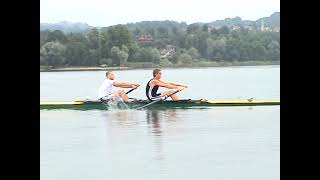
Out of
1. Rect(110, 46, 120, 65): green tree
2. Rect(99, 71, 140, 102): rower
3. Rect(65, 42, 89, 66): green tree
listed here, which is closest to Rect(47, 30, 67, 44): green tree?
Rect(65, 42, 89, 66): green tree

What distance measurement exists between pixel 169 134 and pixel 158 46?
1306 mm

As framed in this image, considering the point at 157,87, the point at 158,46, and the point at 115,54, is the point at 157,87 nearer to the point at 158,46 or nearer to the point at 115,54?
the point at 158,46

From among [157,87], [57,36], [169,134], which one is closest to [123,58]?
[157,87]

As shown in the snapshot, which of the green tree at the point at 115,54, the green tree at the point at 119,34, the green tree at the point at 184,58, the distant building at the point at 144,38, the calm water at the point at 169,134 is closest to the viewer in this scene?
the calm water at the point at 169,134

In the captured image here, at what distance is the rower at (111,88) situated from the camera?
7.52 m

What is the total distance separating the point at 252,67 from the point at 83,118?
2.21 m

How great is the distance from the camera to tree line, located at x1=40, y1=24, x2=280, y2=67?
7.44 m

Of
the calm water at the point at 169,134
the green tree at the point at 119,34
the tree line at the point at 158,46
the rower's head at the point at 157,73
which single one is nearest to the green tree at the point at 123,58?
the tree line at the point at 158,46

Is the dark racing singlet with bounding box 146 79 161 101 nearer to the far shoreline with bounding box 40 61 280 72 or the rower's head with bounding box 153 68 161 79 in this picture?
A: the rower's head with bounding box 153 68 161 79

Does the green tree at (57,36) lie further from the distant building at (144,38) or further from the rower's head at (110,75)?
the distant building at (144,38)

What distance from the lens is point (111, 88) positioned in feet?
25.1

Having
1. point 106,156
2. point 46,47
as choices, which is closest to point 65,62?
point 46,47

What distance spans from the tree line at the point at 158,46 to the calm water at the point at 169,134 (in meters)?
0.18
